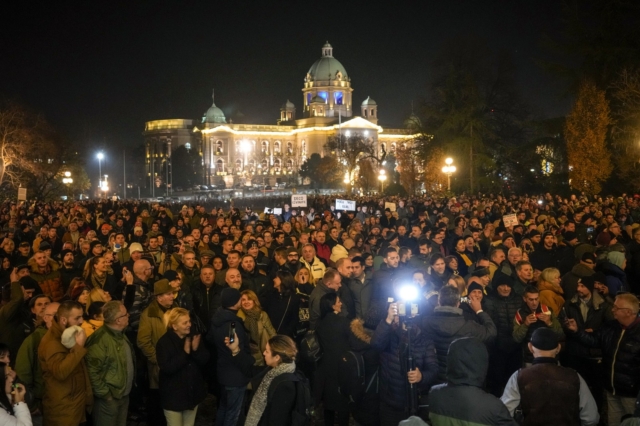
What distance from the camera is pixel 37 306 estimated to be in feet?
22.3

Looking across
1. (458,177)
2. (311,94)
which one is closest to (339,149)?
(458,177)

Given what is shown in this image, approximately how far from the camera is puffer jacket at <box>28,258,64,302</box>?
937 cm

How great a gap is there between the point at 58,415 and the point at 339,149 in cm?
7479

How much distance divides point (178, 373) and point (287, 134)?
13074 cm

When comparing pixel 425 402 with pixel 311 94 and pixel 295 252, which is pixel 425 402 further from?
pixel 311 94

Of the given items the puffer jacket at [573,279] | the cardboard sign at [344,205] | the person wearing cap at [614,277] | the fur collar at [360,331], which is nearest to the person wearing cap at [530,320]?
the puffer jacket at [573,279]

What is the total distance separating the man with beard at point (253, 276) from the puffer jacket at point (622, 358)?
14.0 feet

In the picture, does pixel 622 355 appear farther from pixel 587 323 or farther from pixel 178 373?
pixel 178 373

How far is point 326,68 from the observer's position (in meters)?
141

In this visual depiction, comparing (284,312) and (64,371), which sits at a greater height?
(284,312)

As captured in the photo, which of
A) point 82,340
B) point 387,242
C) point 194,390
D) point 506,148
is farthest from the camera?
point 506,148

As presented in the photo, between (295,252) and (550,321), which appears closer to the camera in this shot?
(550,321)

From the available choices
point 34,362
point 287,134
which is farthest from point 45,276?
point 287,134

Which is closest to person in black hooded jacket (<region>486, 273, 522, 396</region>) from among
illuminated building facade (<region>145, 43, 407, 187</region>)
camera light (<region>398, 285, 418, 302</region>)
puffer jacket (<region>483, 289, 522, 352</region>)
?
puffer jacket (<region>483, 289, 522, 352</region>)
